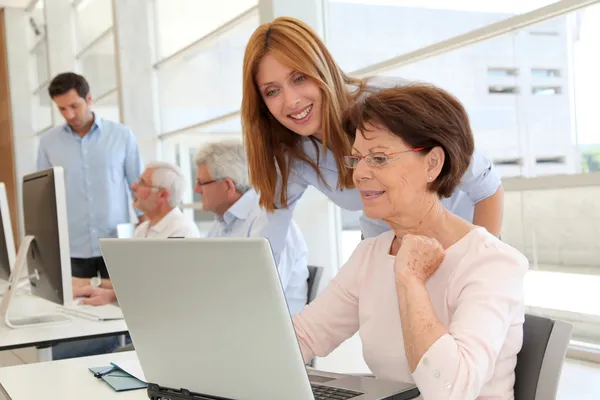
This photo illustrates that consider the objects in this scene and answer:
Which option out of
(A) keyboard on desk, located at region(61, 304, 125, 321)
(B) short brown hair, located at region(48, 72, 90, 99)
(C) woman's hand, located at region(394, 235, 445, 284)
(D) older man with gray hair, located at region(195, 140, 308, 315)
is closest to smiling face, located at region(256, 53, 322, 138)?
(C) woman's hand, located at region(394, 235, 445, 284)

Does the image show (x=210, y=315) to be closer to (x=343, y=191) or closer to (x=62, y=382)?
(x=62, y=382)

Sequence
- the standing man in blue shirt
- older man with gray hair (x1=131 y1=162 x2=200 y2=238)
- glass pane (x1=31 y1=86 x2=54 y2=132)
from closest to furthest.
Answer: older man with gray hair (x1=131 y1=162 x2=200 y2=238) → the standing man in blue shirt → glass pane (x1=31 y1=86 x2=54 y2=132)

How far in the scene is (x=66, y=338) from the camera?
2148 millimetres

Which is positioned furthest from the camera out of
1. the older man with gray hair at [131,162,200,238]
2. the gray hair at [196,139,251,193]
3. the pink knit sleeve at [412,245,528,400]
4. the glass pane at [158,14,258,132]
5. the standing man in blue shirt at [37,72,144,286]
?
the standing man in blue shirt at [37,72,144,286]

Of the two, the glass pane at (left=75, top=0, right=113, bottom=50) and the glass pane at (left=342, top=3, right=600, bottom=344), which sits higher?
the glass pane at (left=75, top=0, right=113, bottom=50)

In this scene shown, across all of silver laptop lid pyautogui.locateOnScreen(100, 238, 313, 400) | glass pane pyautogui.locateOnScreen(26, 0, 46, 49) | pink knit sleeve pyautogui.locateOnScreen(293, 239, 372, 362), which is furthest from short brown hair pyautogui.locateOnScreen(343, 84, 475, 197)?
glass pane pyautogui.locateOnScreen(26, 0, 46, 49)

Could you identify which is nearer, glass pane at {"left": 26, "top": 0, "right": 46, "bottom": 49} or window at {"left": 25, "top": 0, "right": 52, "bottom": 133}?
glass pane at {"left": 26, "top": 0, "right": 46, "bottom": 49}

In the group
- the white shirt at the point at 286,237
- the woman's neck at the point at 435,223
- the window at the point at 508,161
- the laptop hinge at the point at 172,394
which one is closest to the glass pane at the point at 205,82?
the white shirt at the point at 286,237

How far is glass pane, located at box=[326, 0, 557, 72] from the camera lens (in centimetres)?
265

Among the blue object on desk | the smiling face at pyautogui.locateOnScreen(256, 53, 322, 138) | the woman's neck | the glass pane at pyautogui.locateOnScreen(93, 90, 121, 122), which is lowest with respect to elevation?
the blue object on desk

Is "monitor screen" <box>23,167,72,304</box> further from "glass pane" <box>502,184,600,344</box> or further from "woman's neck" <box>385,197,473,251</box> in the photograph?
"glass pane" <box>502,184,600,344</box>

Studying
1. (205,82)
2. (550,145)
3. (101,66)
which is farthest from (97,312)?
(101,66)

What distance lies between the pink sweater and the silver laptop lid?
0.27 m

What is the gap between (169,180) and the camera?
129 inches
